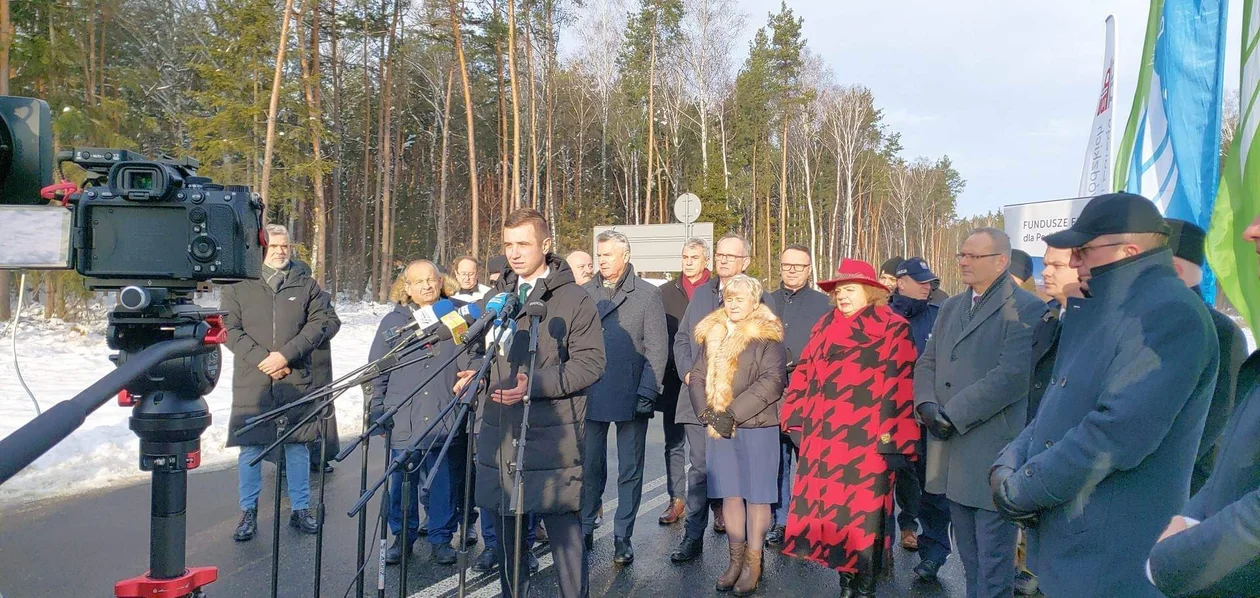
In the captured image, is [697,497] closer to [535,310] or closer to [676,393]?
[676,393]

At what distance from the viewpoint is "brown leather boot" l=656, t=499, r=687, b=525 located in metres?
5.88

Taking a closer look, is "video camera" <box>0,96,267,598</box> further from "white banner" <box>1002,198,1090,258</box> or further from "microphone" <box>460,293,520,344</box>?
"white banner" <box>1002,198,1090,258</box>

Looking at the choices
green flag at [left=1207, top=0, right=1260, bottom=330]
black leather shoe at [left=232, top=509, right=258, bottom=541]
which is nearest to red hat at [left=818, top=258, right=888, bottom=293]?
green flag at [left=1207, top=0, right=1260, bottom=330]

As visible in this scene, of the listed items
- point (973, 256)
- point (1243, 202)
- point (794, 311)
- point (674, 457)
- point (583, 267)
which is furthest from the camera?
point (583, 267)

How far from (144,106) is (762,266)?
92.5ft

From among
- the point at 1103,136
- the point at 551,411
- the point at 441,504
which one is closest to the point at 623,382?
the point at 441,504

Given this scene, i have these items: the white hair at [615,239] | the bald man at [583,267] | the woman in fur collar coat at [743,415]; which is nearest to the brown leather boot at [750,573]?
the woman in fur collar coat at [743,415]

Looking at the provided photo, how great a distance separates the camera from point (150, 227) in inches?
90.1

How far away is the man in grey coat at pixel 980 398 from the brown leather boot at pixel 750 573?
104cm

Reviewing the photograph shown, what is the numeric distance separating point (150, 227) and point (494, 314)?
1060mm

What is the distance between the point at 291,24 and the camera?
20.1 metres

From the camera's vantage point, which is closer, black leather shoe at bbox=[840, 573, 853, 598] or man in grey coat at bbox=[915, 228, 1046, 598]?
man in grey coat at bbox=[915, 228, 1046, 598]

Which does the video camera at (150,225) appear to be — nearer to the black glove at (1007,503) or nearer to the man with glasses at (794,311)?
the black glove at (1007,503)

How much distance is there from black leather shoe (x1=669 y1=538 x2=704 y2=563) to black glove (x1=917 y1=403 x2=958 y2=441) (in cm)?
172
